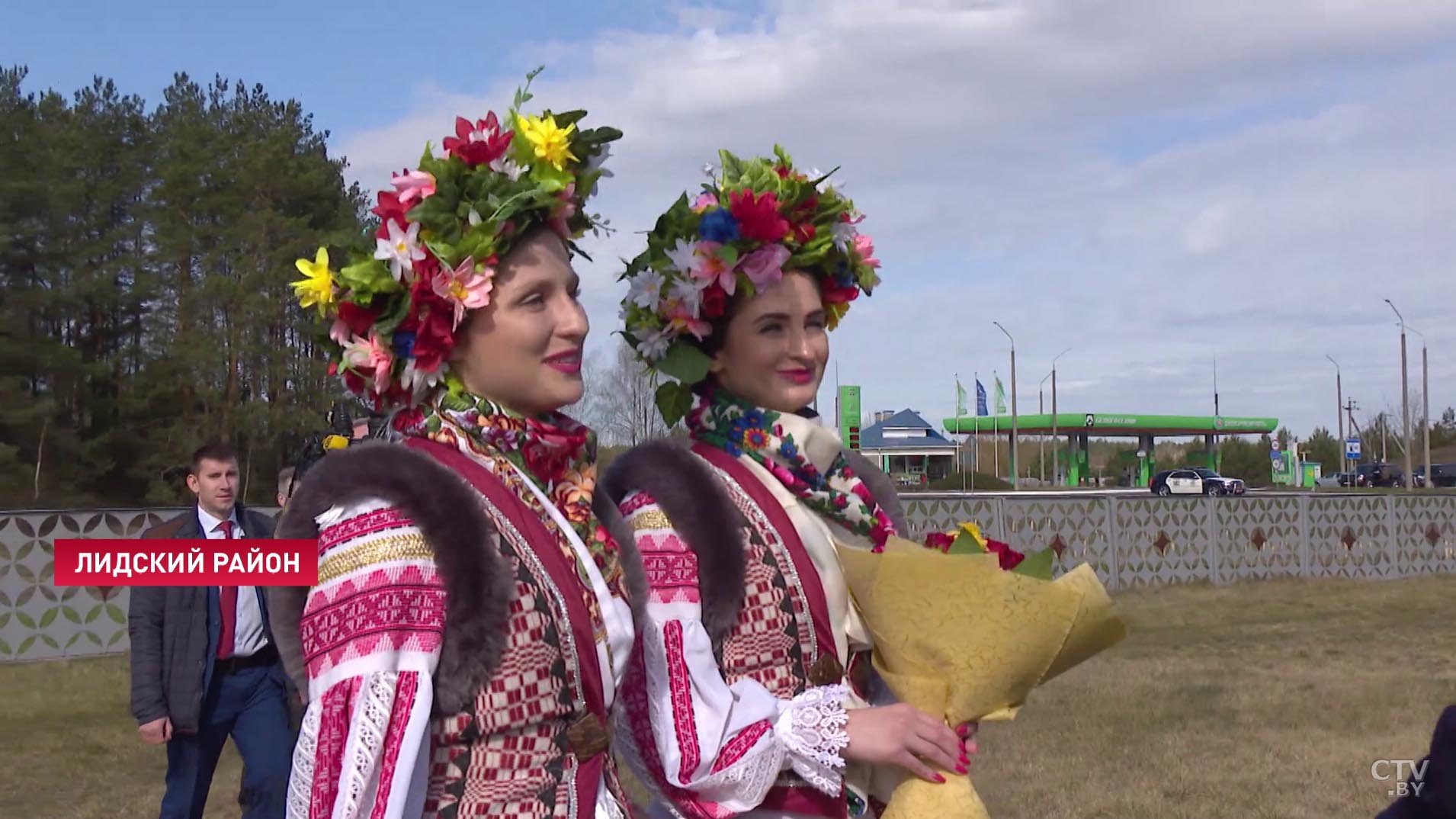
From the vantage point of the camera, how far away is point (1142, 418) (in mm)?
58188

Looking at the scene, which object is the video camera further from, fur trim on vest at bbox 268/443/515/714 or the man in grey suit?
the man in grey suit

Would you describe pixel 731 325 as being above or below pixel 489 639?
above

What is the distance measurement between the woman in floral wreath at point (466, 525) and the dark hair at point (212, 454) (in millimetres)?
3968

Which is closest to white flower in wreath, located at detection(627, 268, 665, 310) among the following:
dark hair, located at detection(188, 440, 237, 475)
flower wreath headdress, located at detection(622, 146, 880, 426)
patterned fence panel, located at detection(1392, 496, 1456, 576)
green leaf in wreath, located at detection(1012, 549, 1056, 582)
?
flower wreath headdress, located at detection(622, 146, 880, 426)

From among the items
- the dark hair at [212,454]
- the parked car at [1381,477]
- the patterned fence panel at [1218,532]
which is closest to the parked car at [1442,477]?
the parked car at [1381,477]

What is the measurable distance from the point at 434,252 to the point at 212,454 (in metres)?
4.29

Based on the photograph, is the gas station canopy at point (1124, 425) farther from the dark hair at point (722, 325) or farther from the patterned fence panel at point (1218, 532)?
the dark hair at point (722, 325)

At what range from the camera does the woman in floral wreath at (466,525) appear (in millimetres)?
1840

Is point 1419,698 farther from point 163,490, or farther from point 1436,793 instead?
point 163,490

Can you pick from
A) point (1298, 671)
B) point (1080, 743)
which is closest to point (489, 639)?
point (1080, 743)

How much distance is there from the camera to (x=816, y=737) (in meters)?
2.42

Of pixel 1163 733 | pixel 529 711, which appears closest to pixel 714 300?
pixel 529 711

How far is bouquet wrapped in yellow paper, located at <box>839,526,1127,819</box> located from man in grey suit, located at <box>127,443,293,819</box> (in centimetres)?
374

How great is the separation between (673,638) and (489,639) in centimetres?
56
